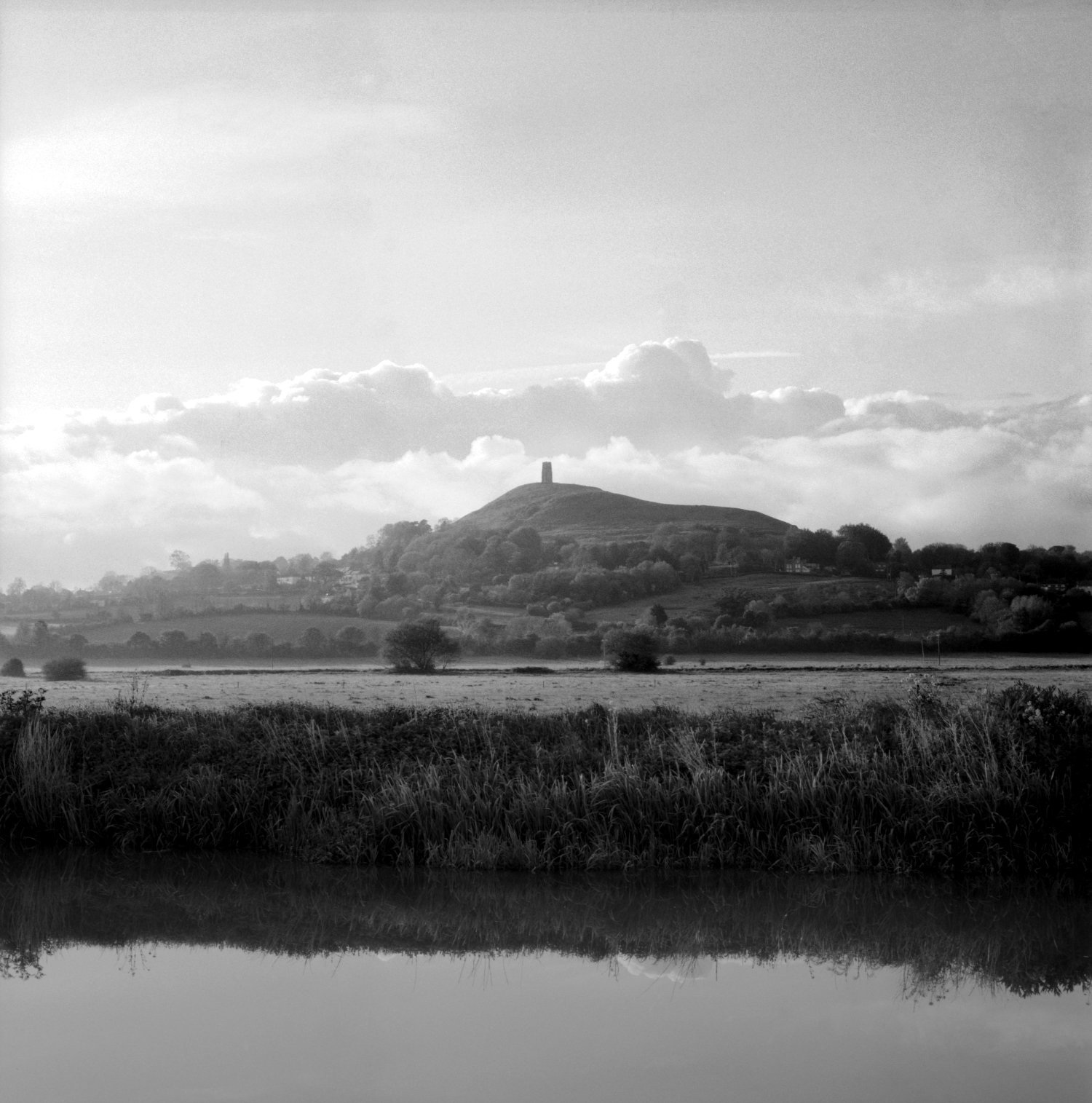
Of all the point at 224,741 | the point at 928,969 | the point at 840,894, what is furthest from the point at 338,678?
the point at 928,969

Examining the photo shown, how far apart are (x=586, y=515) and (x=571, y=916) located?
1183 inches

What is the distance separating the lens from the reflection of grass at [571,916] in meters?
9.66

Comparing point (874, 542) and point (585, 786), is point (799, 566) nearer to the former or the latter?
point (874, 542)

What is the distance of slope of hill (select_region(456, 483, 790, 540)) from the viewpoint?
1554 inches

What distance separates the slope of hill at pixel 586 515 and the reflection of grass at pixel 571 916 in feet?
88.6

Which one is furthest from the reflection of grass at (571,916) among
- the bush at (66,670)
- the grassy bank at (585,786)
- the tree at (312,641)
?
the tree at (312,641)

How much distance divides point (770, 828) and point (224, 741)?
6.97m

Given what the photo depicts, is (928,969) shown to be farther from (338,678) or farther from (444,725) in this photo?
(338,678)

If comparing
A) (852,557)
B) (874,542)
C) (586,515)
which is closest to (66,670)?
(586,515)

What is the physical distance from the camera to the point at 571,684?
982 inches

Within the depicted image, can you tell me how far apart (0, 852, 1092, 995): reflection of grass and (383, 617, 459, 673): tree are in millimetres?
17793

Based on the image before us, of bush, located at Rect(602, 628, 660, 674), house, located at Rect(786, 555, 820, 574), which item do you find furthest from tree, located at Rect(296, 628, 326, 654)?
house, located at Rect(786, 555, 820, 574)

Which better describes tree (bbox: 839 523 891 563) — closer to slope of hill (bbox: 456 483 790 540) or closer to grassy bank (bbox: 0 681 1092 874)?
slope of hill (bbox: 456 483 790 540)

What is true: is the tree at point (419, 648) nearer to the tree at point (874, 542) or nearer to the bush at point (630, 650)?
the bush at point (630, 650)
